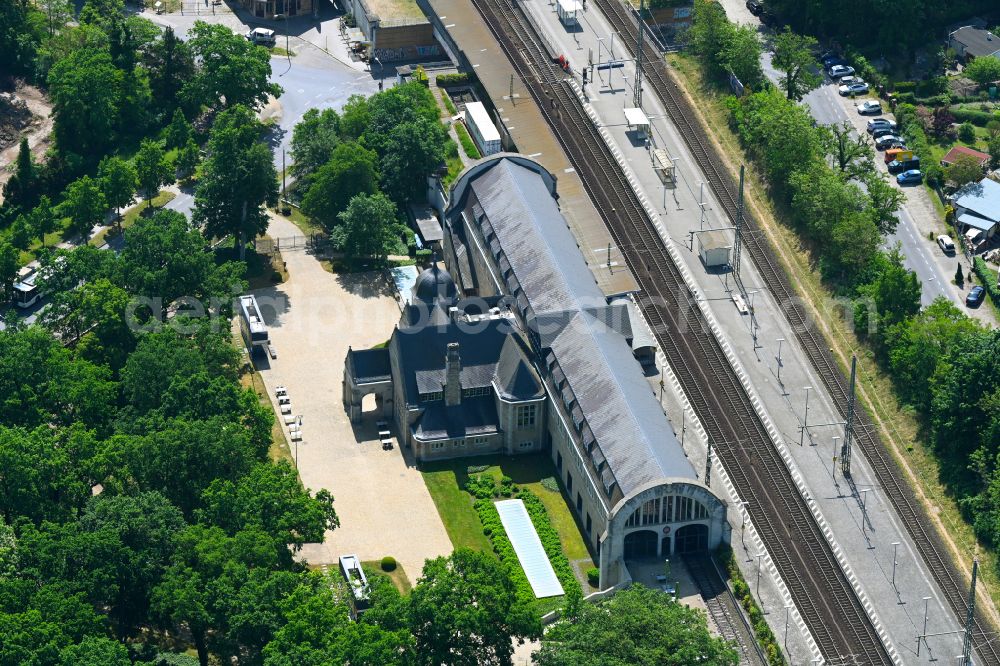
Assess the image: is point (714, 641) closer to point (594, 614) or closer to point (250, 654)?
point (594, 614)

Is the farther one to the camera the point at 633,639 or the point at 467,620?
the point at 467,620

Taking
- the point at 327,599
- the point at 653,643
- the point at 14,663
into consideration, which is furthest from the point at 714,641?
the point at 14,663

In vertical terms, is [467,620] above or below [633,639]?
above

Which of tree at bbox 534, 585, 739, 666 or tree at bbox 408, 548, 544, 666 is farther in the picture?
Result: tree at bbox 408, 548, 544, 666
